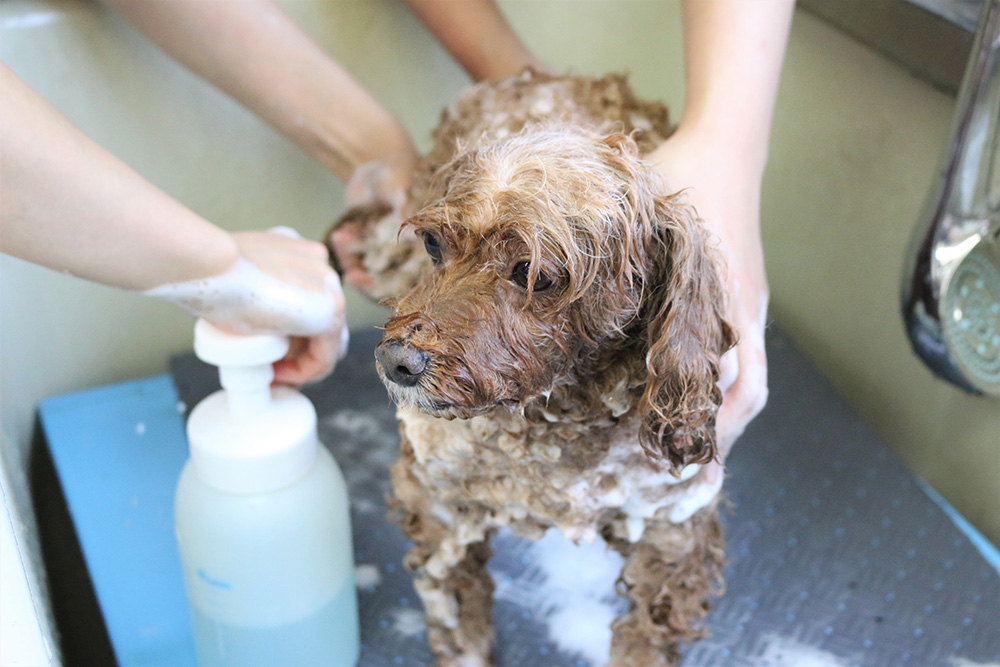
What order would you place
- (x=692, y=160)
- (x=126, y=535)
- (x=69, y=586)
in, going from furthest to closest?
(x=69, y=586) < (x=126, y=535) < (x=692, y=160)

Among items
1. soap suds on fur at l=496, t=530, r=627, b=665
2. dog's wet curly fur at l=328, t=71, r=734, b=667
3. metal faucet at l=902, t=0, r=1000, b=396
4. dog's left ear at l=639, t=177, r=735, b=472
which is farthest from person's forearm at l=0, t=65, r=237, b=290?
metal faucet at l=902, t=0, r=1000, b=396

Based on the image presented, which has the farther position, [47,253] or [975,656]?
[975,656]

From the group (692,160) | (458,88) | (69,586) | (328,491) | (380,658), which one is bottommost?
(69,586)

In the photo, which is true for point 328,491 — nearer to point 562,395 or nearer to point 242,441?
point 242,441

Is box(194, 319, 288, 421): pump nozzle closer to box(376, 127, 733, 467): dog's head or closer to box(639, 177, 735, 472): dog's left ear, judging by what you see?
box(376, 127, 733, 467): dog's head

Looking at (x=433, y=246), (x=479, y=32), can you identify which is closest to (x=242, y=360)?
(x=433, y=246)

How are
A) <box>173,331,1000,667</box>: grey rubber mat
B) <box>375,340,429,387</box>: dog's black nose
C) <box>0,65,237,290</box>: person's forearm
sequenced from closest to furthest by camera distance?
1. <box>375,340,429,387</box>: dog's black nose
2. <box>0,65,237,290</box>: person's forearm
3. <box>173,331,1000,667</box>: grey rubber mat

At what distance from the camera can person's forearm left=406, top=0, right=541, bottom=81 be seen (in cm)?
109

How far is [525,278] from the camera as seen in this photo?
1.71 feet

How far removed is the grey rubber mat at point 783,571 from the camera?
0.87m

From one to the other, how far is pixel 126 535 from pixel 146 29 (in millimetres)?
537

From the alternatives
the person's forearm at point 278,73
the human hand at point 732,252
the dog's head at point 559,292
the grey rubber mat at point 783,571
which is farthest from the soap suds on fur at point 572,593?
the person's forearm at point 278,73

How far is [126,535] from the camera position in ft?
3.17

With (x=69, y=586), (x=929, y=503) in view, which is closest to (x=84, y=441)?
(x=69, y=586)
